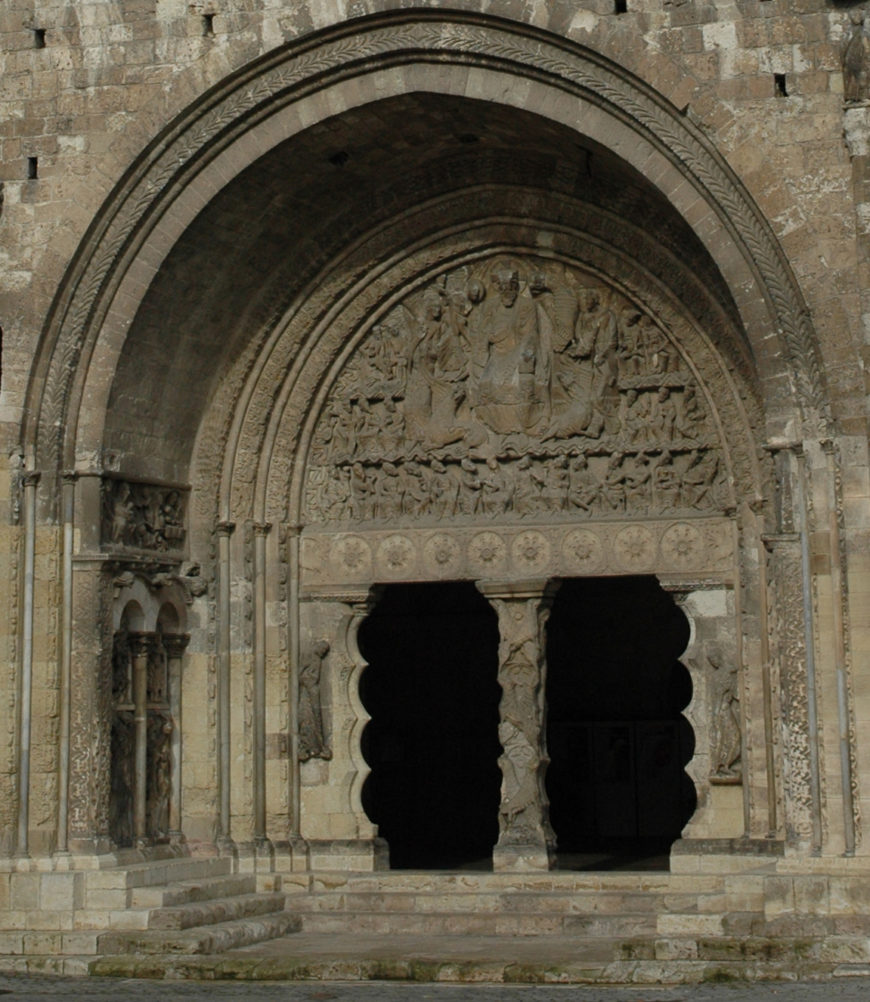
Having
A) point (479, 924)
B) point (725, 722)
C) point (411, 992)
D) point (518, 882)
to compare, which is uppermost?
point (725, 722)

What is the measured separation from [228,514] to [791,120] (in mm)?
5282

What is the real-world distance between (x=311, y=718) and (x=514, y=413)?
2761 millimetres

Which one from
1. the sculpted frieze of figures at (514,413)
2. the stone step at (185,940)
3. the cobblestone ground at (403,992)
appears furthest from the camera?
the sculpted frieze of figures at (514,413)

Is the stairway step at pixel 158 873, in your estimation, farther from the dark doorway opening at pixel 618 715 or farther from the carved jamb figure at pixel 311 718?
the dark doorway opening at pixel 618 715

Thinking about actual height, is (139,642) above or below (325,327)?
below

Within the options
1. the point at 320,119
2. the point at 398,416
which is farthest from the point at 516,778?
the point at 320,119

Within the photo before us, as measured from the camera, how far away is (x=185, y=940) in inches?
485

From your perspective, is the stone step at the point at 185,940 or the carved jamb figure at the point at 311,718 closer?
the stone step at the point at 185,940

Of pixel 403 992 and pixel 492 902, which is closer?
pixel 403 992

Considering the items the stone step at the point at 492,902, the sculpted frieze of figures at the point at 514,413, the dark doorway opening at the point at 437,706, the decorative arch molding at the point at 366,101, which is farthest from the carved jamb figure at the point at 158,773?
the dark doorway opening at the point at 437,706

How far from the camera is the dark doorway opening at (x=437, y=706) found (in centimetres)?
1888

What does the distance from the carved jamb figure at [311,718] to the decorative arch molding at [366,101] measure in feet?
8.09

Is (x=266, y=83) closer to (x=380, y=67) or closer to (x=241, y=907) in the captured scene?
(x=380, y=67)

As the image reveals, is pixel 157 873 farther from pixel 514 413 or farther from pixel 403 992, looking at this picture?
pixel 514 413
